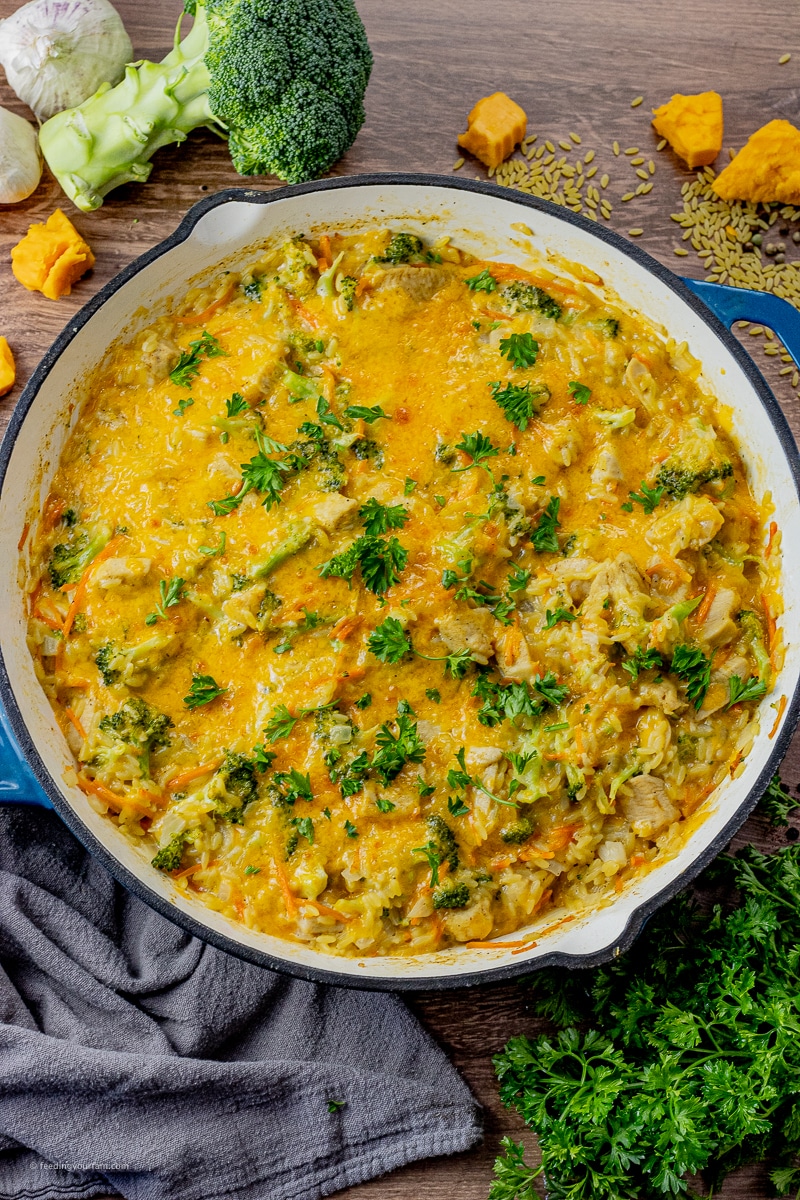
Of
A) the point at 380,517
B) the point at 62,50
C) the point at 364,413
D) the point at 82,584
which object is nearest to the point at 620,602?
the point at 380,517

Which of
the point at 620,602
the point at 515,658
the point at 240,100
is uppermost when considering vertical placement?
the point at 240,100

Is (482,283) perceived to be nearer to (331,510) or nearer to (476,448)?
(476,448)

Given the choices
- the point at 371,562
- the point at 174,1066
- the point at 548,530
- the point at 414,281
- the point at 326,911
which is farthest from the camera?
the point at 414,281

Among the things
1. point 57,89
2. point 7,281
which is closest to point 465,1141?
point 7,281

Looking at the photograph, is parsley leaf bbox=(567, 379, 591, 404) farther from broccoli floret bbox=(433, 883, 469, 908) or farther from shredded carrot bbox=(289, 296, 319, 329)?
broccoli floret bbox=(433, 883, 469, 908)

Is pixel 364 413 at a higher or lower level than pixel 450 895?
higher

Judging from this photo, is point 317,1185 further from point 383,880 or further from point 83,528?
point 83,528

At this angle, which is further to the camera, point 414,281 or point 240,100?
point 414,281

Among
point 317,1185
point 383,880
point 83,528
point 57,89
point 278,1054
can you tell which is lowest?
point 317,1185
